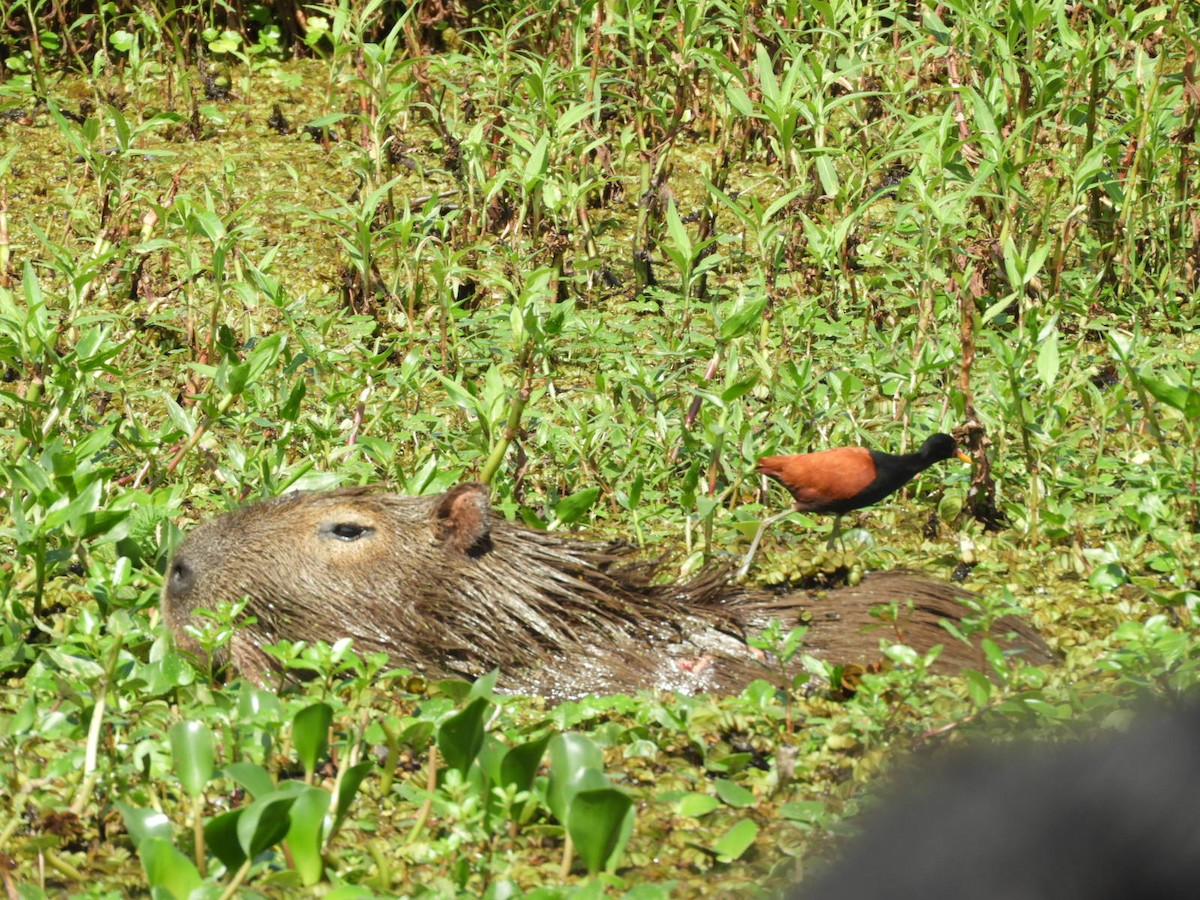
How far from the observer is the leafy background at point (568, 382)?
10.1 feet

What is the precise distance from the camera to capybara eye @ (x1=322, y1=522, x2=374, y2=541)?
435cm

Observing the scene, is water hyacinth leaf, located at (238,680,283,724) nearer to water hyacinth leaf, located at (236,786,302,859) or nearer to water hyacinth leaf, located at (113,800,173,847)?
water hyacinth leaf, located at (113,800,173,847)

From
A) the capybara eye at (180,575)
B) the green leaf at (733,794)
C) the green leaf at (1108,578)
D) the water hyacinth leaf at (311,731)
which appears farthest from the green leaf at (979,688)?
the capybara eye at (180,575)

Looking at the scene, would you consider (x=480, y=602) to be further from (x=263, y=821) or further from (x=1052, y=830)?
(x=1052, y=830)

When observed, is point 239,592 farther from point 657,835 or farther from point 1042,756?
point 1042,756

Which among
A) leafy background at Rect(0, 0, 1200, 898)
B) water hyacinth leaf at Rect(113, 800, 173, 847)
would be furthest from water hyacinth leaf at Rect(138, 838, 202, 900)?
water hyacinth leaf at Rect(113, 800, 173, 847)

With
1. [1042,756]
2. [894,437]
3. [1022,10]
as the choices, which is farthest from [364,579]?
[1022,10]

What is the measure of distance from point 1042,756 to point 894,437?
3552mm

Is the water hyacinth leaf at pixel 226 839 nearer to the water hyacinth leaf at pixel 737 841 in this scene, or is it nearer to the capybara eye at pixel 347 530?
the water hyacinth leaf at pixel 737 841

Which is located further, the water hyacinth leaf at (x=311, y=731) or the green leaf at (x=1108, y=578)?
the green leaf at (x=1108, y=578)

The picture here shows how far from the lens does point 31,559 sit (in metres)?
4.60

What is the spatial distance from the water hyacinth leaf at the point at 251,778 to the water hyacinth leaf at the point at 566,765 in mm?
516

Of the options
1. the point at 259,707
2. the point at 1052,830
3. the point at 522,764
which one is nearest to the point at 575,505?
the point at 259,707

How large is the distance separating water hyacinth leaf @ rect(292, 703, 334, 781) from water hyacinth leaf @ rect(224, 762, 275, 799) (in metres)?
0.14
